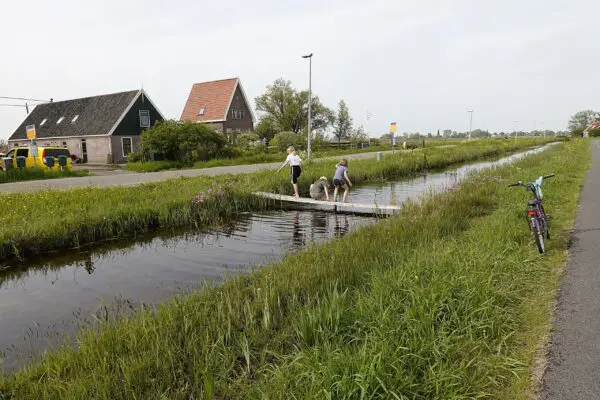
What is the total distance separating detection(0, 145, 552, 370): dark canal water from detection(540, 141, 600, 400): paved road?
4.45 m

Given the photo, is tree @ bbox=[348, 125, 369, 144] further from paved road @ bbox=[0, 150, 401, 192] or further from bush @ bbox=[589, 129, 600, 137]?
bush @ bbox=[589, 129, 600, 137]

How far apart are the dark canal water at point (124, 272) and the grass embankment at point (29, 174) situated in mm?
12369

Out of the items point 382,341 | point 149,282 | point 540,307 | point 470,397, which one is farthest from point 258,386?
point 149,282

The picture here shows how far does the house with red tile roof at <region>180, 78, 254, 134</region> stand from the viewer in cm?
4125

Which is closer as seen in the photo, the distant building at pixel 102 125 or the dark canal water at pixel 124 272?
the dark canal water at pixel 124 272

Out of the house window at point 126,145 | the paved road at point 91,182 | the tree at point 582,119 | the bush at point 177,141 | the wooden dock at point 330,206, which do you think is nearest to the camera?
the wooden dock at point 330,206

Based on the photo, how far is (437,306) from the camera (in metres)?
4.04

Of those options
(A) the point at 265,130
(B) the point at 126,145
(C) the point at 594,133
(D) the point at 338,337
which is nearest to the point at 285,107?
(A) the point at 265,130

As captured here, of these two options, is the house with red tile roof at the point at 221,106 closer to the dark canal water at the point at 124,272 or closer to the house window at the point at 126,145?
the house window at the point at 126,145

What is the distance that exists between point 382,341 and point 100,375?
2.27m

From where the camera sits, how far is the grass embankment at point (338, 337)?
3029mm

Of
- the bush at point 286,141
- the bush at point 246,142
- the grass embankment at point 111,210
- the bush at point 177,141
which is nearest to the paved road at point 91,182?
the grass embankment at point 111,210

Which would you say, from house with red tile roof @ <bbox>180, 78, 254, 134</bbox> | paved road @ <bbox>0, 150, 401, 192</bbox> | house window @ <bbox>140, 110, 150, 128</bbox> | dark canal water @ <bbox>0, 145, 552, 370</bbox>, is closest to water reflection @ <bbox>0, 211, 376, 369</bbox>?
dark canal water @ <bbox>0, 145, 552, 370</bbox>

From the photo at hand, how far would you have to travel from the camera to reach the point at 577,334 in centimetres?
367
